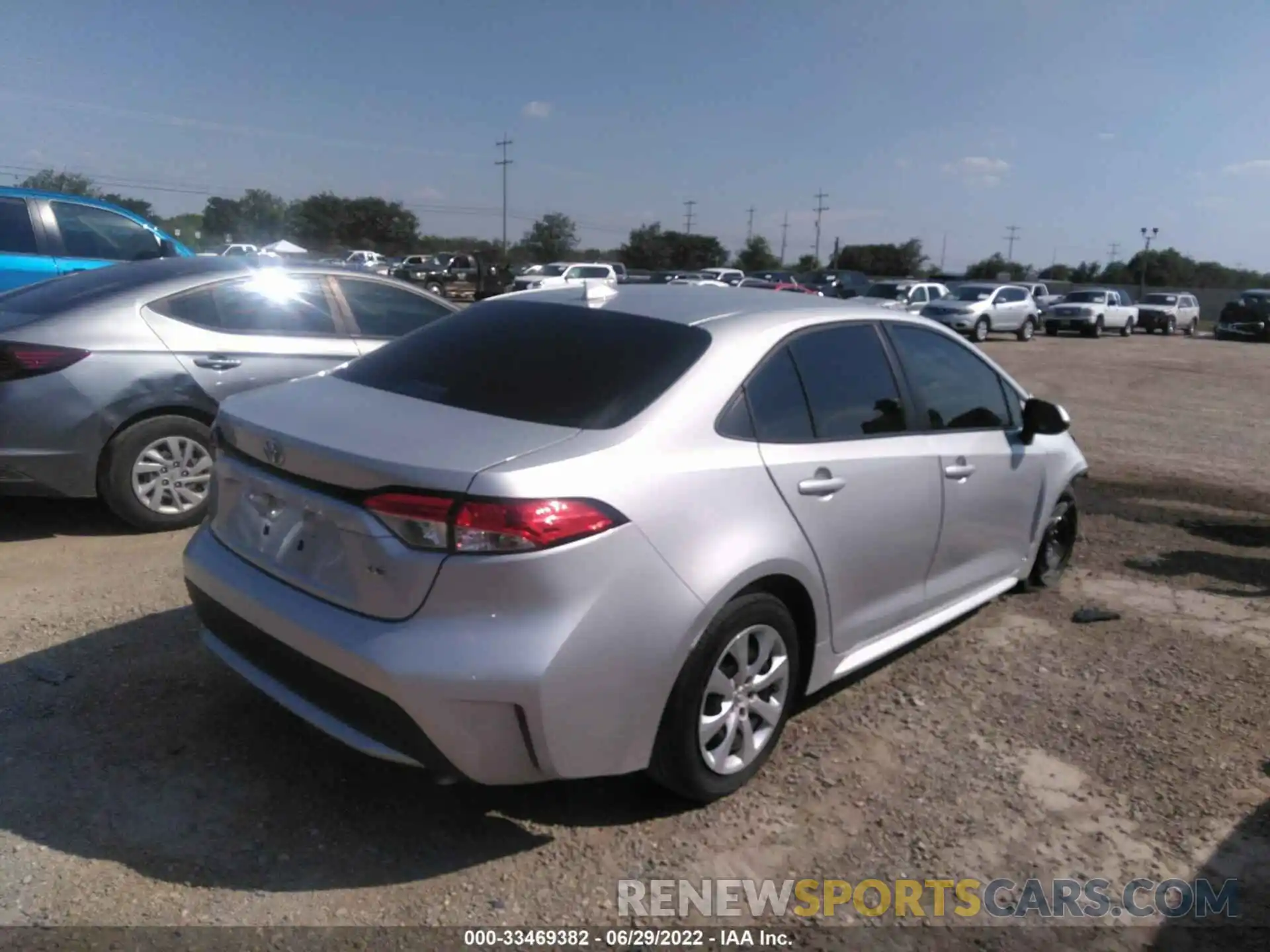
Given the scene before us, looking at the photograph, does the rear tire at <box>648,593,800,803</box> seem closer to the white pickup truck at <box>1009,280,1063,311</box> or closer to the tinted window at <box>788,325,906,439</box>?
the tinted window at <box>788,325,906,439</box>

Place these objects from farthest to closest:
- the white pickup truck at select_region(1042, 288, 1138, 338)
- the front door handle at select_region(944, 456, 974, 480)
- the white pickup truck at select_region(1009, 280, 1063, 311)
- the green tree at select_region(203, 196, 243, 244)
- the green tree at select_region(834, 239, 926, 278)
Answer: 1. the green tree at select_region(834, 239, 926, 278)
2. the green tree at select_region(203, 196, 243, 244)
3. the white pickup truck at select_region(1009, 280, 1063, 311)
4. the white pickup truck at select_region(1042, 288, 1138, 338)
5. the front door handle at select_region(944, 456, 974, 480)

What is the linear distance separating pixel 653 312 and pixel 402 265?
138ft

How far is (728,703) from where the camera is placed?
3168 millimetres

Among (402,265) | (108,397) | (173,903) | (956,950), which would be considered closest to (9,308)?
(108,397)

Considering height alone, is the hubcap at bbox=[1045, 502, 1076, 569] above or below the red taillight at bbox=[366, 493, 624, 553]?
below

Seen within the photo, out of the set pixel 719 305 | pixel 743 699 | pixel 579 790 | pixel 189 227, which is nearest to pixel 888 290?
pixel 719 305

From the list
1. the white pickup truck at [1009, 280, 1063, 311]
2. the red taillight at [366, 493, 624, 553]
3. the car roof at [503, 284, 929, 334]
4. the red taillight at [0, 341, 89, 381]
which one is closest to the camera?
the red taillight at [366, 493, 624, 553]

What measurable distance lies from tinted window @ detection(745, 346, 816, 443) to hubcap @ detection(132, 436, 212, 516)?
3.46m

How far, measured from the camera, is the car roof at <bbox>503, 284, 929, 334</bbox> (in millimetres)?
3568

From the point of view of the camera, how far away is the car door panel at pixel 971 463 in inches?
162

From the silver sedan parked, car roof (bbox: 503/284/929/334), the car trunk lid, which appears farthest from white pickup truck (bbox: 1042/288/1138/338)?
the car trunk lid

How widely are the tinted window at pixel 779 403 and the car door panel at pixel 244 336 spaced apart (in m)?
3.47

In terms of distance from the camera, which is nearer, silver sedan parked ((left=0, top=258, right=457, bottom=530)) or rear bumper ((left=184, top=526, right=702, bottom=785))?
rear bumper ((left=184, top=526, right=702, bottom=785))

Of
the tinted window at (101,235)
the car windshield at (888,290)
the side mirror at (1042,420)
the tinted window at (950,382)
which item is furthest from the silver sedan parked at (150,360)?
the car windshield at (888,290)
